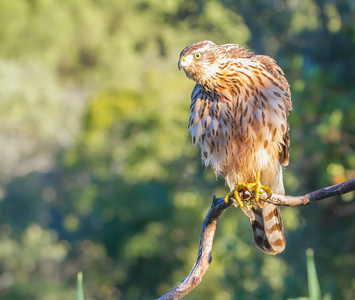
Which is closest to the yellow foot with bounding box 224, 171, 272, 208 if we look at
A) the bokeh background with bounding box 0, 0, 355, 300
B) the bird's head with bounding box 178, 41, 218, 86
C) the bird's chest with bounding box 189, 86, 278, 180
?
the bird's chest with bounding box 189, 86, 278, 180

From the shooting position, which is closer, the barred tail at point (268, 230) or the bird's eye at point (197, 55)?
the bird's eye at point (197, 55)

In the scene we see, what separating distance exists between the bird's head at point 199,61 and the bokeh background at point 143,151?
181 inches

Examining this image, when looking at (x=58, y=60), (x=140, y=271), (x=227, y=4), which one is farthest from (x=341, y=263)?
(x=58, y=60)

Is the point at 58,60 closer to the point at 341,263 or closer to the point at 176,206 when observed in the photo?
the point at 176,206

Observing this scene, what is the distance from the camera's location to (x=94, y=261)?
2072 centimetres

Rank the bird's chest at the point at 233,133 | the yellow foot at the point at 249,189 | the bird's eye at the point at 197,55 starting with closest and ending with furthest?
the yellow foot at the point at 249,189
the bird's eye at the point at 197,55
the bird's chest at the point at 233,133

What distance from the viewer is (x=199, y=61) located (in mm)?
3070

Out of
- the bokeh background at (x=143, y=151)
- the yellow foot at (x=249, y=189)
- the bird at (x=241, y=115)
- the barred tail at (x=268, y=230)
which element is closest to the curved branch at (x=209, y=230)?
the yellow foot at (x=249, y=189)

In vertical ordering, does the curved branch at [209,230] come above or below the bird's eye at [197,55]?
below

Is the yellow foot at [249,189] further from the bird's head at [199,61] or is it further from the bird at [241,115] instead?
the bird's head at [199,61]

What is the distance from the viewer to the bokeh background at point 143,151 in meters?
9.41

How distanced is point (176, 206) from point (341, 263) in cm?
892

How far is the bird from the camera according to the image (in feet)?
10.3

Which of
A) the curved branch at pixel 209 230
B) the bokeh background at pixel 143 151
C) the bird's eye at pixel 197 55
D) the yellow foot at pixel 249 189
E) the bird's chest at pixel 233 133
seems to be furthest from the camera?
the bokeh background at pixel 143 151
